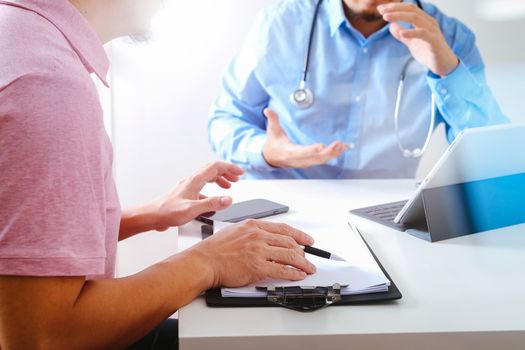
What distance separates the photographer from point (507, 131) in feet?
3.10

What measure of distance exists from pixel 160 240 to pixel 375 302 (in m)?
1.66

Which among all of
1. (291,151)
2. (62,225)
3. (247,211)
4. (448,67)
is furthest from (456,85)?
(62,225)

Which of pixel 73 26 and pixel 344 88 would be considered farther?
pixel 344 88

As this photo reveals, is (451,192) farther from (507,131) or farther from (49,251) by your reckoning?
(49,251)

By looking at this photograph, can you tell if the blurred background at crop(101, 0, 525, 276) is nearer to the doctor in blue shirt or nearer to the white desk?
the doctor in blue shirt

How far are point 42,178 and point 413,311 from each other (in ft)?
1.44

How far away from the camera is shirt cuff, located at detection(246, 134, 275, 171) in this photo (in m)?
1.55

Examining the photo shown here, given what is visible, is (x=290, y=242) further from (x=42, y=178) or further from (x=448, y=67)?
(x=448, y=67)

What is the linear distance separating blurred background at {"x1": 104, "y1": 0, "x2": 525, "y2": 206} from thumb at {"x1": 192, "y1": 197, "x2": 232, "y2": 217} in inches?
46.4

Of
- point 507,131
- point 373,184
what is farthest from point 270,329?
point 373,184

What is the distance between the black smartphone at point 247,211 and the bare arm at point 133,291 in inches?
8.6

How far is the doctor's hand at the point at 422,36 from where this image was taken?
1.34 m

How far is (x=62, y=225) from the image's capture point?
0.59m

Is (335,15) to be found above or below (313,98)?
above
